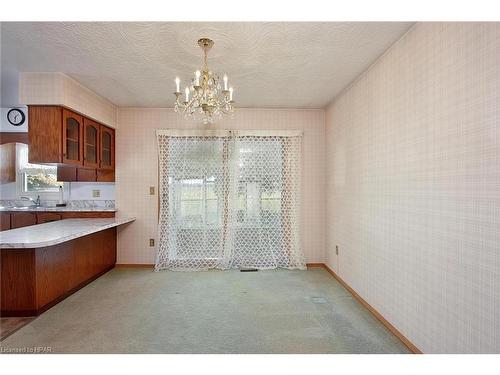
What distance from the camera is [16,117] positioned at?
4453 millimetres

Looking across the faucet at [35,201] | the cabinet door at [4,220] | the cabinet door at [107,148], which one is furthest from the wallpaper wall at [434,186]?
the faucet at [35,201]

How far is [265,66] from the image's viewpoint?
2.61m

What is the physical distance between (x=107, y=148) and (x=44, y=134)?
1038 mm

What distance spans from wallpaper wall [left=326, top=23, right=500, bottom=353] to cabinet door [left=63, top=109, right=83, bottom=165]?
3.18 metres

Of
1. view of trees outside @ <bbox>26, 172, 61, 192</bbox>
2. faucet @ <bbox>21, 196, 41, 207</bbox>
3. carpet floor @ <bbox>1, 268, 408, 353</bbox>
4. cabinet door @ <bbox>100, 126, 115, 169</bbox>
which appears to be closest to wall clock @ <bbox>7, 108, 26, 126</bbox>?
view of trees outside @ <bbox>26, 172, 61, 192</bbox>

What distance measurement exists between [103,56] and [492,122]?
281 centimetres

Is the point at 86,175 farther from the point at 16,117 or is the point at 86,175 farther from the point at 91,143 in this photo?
the point at 16,117

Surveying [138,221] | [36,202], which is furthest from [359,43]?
[36,202]

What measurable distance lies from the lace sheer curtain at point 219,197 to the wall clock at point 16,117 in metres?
2.41

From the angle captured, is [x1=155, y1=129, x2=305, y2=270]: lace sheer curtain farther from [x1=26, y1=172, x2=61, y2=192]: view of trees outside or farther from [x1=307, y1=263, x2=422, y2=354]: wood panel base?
[x1=26, y1=172, x2=61, y2=192]: view of trees outside

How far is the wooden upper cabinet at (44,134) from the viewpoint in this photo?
2.91 metres

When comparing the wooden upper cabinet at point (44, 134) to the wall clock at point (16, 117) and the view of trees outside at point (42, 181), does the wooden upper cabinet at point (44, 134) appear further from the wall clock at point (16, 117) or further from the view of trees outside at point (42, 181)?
the wall clock at point (16, 117)

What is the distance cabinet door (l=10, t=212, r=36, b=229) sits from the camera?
387 cm

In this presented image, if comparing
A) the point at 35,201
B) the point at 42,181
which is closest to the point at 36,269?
the point at 35,201
